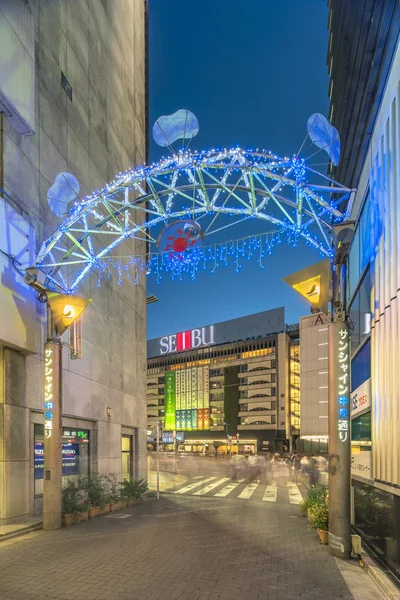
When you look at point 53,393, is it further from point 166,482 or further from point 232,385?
point 232,385

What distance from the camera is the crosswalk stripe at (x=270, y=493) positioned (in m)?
23.5

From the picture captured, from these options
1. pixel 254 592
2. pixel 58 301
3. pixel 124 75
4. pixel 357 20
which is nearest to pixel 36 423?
pixel 58 301

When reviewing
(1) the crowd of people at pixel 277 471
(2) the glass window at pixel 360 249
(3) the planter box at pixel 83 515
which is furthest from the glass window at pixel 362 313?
(1) the crowd of people at pixel 277 471

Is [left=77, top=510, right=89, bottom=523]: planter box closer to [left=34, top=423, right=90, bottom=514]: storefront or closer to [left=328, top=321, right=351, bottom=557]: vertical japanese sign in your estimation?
[left=34, top=423, right=90, bottom=514]: storefront

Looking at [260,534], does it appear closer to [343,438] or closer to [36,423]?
[343,438]

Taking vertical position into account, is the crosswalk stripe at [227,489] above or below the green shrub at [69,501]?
below

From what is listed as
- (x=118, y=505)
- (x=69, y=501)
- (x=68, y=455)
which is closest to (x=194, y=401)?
(x=118, y=505)

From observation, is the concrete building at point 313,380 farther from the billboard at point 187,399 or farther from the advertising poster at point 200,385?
the advertising poster at point 200,385

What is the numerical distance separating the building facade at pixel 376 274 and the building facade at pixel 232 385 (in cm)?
9444

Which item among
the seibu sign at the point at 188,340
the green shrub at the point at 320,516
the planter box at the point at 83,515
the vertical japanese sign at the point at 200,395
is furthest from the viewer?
the seibu sign at the point at 188,340

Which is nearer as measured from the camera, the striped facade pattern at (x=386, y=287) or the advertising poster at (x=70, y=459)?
the striped facade pattern at (x=386, y=287)

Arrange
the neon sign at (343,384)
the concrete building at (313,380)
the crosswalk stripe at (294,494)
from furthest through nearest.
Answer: the concrete building at (313,380) < the crosswalk stripe at (294,494) < the neon sign at (343,384)

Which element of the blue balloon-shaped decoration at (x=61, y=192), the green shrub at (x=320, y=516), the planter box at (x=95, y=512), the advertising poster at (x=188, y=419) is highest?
the blue balloon-shaped decoration at (x=61, y=192)

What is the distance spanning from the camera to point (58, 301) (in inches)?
567
